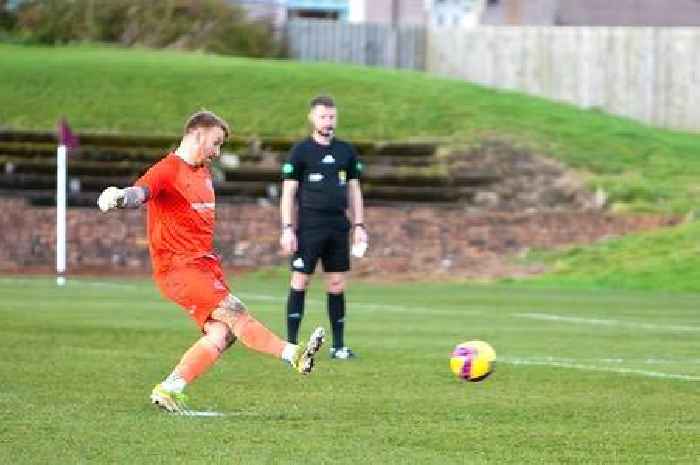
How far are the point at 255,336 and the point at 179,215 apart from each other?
843mm

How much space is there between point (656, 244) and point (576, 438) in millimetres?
24231

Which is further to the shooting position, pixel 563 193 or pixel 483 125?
pixel 483 125

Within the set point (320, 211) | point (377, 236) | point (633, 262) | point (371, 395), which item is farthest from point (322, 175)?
point (377, 236)

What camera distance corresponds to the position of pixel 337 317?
1703cm

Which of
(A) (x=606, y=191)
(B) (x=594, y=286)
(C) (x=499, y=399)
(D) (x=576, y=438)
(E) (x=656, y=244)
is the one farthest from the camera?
(A) (x=606, y=191)

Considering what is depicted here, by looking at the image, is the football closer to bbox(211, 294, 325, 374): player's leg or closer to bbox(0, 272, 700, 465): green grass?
bbox(0, 272, 700, 465): green grass

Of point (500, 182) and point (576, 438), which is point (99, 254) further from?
point (576, 438)

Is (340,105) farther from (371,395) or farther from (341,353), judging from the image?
(371,395)

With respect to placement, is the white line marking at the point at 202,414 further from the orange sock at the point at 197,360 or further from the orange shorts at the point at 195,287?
the orange shorts at the point at 195,287

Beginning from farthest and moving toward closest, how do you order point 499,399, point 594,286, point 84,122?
1. point 84,122
2. point 594,286
3. point 499,399

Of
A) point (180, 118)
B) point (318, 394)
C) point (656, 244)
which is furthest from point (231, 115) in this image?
point (318, 394)

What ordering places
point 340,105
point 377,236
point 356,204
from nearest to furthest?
point 356,204
point 377,236
point 340,105

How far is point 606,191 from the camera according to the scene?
40.0 meters

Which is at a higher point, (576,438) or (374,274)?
(576,438)
